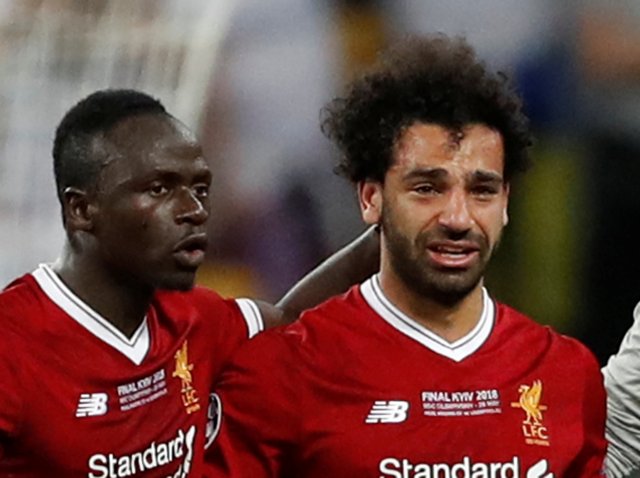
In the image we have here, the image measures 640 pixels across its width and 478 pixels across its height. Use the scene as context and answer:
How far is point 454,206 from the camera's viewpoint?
1.77m

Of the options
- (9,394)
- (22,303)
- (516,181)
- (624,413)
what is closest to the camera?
(9,394)

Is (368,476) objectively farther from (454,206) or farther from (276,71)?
(276,71)

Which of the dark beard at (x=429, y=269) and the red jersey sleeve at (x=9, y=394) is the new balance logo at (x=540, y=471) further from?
the red jersey sleeve at (x=9, y=394)

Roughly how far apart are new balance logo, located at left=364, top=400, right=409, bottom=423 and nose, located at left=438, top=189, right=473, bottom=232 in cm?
23

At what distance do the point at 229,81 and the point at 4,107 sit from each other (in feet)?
1.94

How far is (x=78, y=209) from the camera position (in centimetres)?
187

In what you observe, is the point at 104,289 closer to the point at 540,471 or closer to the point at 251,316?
the point at 251,316

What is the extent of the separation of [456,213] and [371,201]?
0.50 ft

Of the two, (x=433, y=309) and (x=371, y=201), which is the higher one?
(x=371, y=201)

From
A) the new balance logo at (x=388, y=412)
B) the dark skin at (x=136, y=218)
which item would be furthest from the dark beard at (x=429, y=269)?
the dark skin at (x=136, y=218)

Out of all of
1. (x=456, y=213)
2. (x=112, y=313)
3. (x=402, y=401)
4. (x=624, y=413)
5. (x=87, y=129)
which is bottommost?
(x=624, y=413)

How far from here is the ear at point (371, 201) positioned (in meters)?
1.86

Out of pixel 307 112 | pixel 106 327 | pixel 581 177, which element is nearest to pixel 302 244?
pixel 307 112

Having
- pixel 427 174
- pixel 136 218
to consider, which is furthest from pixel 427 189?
pixel 136 218
